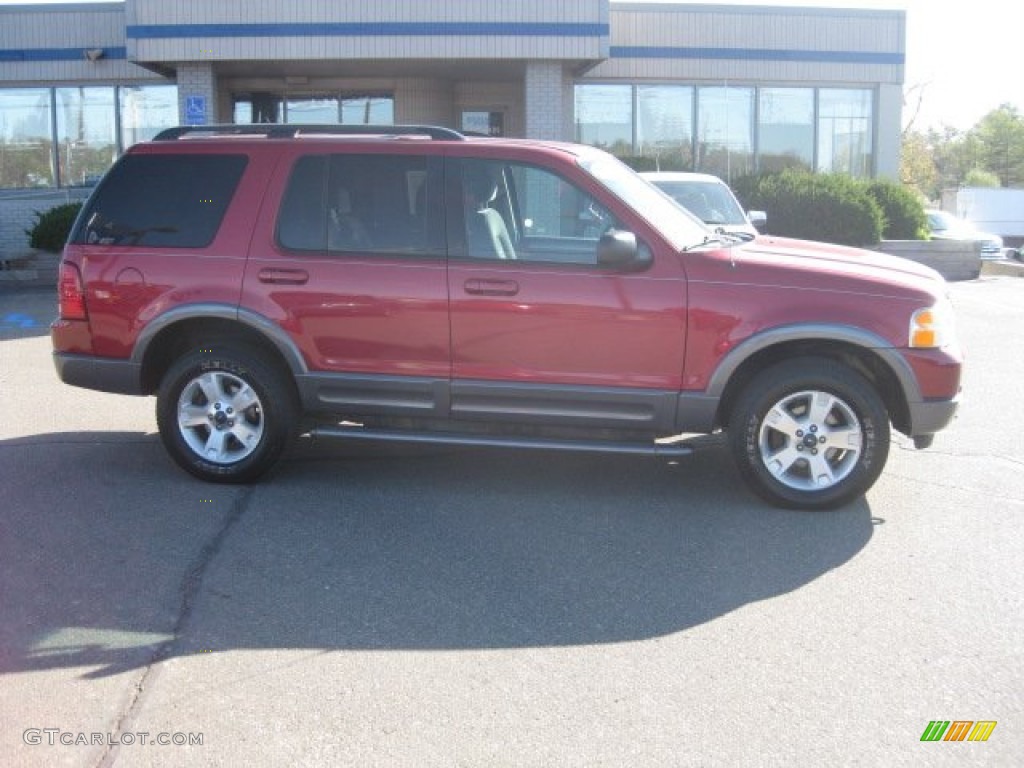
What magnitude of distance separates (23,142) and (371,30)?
23.9 ft

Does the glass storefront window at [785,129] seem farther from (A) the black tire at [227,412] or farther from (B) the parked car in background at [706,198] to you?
(A) the black tire at [227,412]

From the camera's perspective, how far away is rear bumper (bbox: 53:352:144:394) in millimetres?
6887

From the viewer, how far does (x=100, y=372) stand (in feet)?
22.7

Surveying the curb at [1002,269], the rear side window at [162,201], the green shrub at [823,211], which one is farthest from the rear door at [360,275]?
the curb at [1002,269]

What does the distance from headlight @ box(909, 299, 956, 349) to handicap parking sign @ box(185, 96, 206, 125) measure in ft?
54.4

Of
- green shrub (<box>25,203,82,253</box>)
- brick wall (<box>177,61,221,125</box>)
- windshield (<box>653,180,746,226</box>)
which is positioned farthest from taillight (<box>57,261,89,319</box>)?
brick wall (<box>177,61,221,125</box>)

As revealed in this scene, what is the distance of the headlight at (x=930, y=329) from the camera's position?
20.3 ft

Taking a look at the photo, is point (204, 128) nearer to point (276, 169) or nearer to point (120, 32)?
point (276, 169)

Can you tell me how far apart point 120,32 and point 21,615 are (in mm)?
19150

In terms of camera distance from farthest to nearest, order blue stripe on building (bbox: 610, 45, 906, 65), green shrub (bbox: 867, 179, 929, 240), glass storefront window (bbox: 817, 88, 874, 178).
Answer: glass storefront window (bbox: 817, 88, 874, 178), blue stripe on building (bbox: 610, 45, 906, 65), green shrub (bbox: 867, 179, 929, 240)

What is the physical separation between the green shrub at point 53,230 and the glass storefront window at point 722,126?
460 inches

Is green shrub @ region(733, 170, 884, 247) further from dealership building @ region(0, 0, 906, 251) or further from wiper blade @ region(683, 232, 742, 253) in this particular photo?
wiper blade @ region(683, 232, 742, 253)

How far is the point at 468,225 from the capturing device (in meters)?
6.56

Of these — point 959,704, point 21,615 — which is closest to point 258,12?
point 21,615
